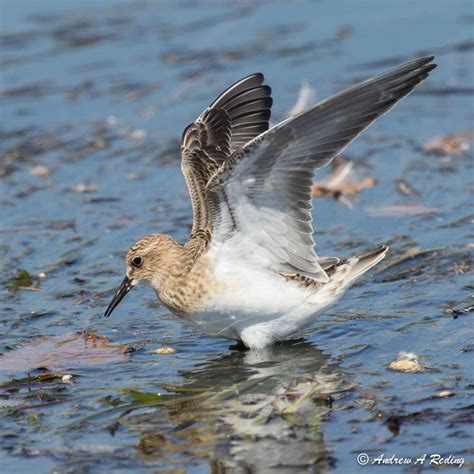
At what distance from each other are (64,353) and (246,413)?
5.77 feet

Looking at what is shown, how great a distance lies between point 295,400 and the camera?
6.37 metres

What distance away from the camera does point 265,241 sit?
7422mm

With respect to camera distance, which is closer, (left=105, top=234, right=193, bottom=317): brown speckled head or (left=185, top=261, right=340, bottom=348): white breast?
(left=185, top=261, right=340, bottom=348): white breast

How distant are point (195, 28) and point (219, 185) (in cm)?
1055

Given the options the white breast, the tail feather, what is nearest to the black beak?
→ the white breast

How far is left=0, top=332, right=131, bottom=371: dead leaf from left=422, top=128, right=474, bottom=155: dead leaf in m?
5.41

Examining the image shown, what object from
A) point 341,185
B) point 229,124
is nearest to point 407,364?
point 229,124

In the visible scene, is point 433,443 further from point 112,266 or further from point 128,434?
point 112,266

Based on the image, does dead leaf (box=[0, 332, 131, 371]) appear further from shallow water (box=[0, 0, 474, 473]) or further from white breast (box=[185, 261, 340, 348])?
white breast (box=[185, 261, 340, 348])

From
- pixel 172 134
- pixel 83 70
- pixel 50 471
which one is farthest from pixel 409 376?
pixel 83 70

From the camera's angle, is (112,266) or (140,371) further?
(112,266)

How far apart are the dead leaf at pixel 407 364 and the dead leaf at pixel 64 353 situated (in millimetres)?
1930

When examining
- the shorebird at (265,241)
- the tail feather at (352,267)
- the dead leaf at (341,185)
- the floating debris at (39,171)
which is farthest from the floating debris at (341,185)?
the floating debris at (39,171)

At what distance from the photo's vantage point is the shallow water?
6051 mm
